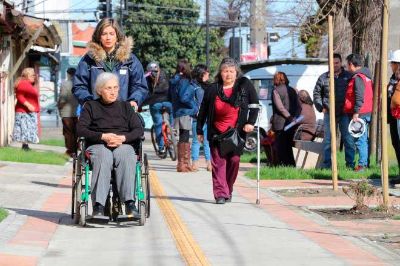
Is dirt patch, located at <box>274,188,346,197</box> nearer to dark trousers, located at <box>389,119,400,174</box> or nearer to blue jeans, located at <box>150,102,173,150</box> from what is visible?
dark trousers, located at <box>389,119,400,174</box>

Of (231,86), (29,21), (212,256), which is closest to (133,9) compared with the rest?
(29,21)

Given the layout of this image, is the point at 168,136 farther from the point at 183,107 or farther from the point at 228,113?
the point at 228,113

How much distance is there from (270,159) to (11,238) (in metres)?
10.5

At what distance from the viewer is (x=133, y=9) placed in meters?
68.1

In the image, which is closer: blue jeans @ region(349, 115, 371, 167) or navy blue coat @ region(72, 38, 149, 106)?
navy blue coat @ region(72, 38, 149, 106)

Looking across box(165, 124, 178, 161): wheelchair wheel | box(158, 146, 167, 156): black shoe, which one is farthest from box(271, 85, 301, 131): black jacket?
box(158, 146, 167, 156): black shoe

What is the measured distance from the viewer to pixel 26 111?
78.0 feet

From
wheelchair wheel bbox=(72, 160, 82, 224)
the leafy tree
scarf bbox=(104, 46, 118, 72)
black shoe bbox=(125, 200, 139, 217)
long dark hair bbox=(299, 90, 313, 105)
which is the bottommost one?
black shoe bbox=(125, 200, 139, 217)

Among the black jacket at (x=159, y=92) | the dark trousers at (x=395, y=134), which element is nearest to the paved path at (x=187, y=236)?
the dark trousers at (x=395, y=134)

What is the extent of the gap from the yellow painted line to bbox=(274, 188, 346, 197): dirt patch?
158cm

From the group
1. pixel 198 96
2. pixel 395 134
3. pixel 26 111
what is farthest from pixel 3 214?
pixel 26 111

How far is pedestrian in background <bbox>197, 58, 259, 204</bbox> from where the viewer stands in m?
13.1

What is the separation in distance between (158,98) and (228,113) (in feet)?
28.1

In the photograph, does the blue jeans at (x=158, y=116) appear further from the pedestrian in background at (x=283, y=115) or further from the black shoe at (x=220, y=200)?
the black shoe at (x=220, y=200)
